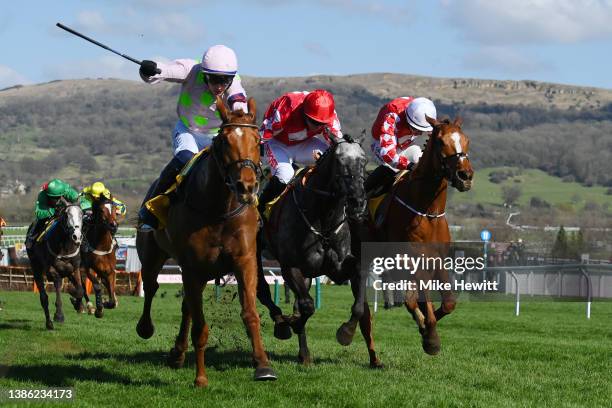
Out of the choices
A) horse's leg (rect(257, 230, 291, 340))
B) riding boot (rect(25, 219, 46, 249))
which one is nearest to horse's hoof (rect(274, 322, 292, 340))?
horse's leg (rect(257, 230, 291, 340))

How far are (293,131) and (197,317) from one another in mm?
2757

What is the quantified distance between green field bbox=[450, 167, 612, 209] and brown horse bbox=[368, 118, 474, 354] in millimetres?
137326

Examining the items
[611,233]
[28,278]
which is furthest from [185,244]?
[611,233]

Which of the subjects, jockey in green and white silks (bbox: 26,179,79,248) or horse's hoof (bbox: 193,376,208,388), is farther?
jockey in green and white silks (bbox: 26,179,79,248)

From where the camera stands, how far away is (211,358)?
35.1 feet

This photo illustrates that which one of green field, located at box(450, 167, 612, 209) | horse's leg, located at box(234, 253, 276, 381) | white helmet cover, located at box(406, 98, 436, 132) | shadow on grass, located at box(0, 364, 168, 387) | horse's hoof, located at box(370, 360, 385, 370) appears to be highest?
green field, located at box(450, 167, 612, 209)

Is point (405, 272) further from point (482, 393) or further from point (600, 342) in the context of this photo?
point (600, 342)

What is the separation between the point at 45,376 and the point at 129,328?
649cm

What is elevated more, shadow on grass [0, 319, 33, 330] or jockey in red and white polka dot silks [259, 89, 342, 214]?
jockey in red and white polka dot silks [259, 89, 342, 214]

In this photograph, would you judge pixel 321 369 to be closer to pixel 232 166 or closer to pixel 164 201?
pixel 164 201

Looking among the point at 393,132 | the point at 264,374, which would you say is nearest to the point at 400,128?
the point at 393,132

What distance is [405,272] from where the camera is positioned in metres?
10.1

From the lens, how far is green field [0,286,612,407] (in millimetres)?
8062

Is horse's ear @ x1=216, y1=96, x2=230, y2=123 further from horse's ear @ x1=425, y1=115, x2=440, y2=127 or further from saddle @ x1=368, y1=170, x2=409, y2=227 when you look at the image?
saddle @ x1=368, y1=170, x2=409, y2=227
